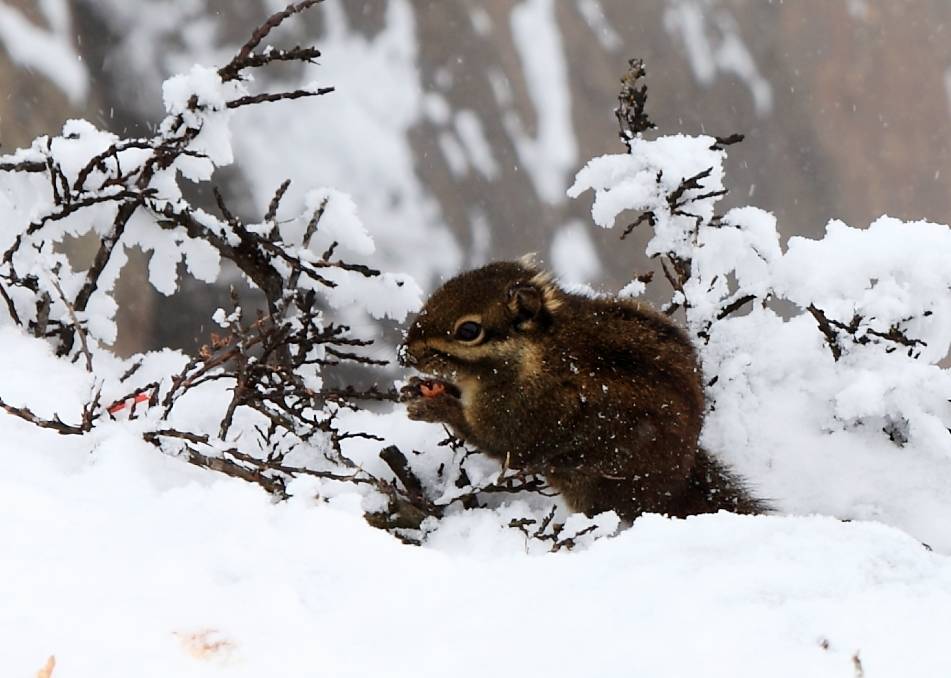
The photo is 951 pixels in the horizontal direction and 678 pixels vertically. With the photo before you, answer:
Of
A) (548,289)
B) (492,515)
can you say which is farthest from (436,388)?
(492,515)

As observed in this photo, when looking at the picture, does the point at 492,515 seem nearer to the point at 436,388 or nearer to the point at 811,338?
the point at 436,388

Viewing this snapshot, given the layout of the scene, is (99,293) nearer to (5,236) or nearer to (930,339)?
(5,236)

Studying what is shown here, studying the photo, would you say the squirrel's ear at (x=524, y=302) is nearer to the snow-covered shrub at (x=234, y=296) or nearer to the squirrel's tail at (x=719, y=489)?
the snow-covered shrub at (x=234, y=296)

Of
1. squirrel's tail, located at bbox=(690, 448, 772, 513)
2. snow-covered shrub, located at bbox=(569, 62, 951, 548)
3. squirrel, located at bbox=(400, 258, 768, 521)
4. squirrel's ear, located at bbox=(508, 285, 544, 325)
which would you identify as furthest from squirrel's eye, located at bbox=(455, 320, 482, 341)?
squirrel's tail, located at bbox=(690, 448, 772, 513)

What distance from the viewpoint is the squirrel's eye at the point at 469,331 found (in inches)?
132

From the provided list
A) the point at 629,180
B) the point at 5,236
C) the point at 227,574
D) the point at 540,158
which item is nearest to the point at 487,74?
the point at 540,158

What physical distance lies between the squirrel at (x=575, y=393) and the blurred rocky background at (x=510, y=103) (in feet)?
15.3

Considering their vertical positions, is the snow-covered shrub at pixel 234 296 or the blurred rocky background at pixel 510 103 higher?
the blurred rocky background at pixel 510 103

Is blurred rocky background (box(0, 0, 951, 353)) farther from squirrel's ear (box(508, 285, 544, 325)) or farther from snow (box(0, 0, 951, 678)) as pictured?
squirrel's ear (box(508, 285, 544, 325))

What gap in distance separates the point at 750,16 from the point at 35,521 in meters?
13.0

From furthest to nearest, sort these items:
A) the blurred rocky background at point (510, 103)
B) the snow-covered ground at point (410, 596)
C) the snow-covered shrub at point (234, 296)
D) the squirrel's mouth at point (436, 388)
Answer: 1. the blurred rocky background at point (510, 103)
2. the squirrel's mouth at point (436, 388)
3. the snow-covered shrub at point (234, 296)
4. the snow-covered ground at point (410, 596)

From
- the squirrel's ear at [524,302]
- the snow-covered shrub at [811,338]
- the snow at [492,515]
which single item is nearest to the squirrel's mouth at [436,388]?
the snow at [492,515]

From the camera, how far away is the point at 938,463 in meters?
3.18

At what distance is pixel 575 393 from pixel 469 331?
1.40 feet
